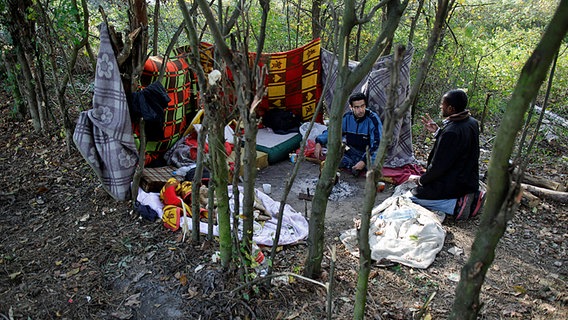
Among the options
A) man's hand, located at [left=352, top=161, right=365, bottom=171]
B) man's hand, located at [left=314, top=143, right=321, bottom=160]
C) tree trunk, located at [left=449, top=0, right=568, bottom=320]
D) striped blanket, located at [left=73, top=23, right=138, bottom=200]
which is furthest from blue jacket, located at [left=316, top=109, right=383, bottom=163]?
tree trunk, located at [left=449, top=0, right=568, bottom=320]

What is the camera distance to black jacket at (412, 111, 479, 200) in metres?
3.36

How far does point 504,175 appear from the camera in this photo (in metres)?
1.20

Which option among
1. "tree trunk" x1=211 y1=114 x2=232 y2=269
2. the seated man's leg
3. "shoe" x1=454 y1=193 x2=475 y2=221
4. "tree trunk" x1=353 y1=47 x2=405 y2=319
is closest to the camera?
"tree trunk" x1=353 y1=47 x2=405 y2=319

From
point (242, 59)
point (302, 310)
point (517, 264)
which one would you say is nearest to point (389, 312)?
point (302, 310)

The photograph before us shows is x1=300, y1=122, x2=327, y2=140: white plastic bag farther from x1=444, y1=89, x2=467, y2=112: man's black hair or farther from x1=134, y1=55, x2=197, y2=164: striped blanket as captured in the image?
x1=444, y1=89, x2=467, y2=112: man's black hair

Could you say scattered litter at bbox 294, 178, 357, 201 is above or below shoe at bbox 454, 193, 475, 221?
below

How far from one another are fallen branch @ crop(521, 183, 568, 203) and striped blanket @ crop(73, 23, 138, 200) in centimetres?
404

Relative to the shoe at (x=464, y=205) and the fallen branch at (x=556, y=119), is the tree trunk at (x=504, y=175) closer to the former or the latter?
the shoe at (x=464, y=205)

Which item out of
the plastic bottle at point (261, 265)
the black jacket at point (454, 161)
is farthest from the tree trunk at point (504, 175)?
the black jacket at point (454, 161)

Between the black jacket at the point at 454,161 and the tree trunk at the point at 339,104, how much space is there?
1.63 meters

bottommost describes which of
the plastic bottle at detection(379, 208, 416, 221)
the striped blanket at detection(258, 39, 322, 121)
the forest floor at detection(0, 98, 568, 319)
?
the forest floor at detection(0, 98, 568, 319)

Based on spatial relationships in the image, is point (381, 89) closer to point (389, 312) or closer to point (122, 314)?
point (389, 312)

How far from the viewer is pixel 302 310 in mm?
2379

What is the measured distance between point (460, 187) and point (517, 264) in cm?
79
